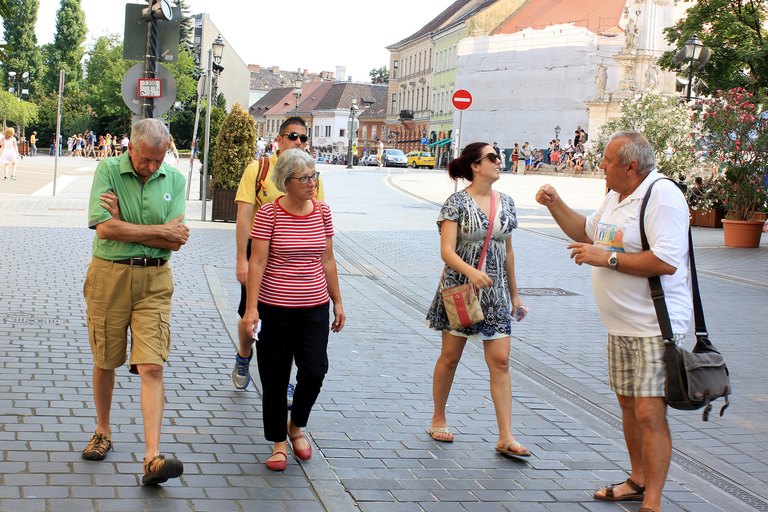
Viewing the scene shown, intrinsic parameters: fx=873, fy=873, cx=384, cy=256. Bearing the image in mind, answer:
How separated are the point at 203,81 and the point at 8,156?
9.95m

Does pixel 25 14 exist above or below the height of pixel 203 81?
above

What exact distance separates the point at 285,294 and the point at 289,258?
192 millimetres

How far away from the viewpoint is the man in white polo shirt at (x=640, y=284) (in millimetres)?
4059

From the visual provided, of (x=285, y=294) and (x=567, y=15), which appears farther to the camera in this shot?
(x=567, y=15)

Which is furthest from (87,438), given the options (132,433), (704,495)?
(704,495)

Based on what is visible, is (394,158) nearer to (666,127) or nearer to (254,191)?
(666,127)

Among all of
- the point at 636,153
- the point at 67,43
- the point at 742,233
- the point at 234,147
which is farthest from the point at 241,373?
the point at 67,43

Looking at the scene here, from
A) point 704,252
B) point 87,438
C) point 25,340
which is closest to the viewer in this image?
point 87,438

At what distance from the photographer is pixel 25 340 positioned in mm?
7039

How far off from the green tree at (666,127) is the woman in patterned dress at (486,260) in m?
15.4

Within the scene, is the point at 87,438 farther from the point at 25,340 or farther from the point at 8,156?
the point at 8,156

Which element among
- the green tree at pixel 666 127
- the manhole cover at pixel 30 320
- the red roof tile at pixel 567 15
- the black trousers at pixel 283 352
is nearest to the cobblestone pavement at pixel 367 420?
the manhole cover at pixel 30 320

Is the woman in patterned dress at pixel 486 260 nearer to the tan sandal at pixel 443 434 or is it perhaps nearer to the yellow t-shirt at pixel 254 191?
the tan sandal at pixel 443 434

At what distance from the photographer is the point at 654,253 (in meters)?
4.02
